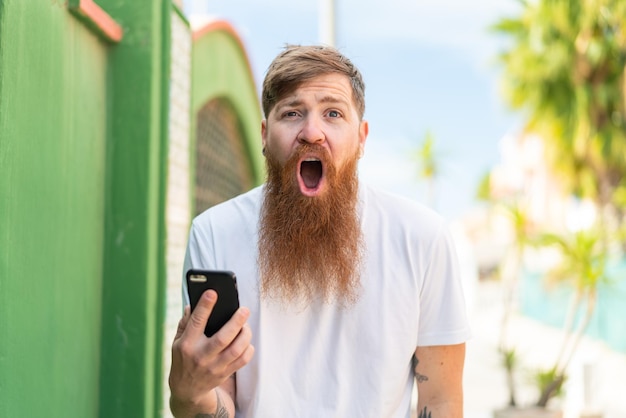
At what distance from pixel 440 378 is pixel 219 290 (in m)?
0.95

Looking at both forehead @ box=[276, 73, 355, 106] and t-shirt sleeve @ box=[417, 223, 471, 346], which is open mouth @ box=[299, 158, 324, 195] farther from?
t-shirt sleeve @ box=[417, 223, 471, 346]

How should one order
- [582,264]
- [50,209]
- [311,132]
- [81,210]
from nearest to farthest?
[311,132] → [50,209] → [81,210] → [582,264]

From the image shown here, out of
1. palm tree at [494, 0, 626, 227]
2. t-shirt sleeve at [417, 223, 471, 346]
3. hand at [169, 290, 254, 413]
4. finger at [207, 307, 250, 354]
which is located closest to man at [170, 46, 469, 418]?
t-shirt sleeve at [417, 223, 471, 346]

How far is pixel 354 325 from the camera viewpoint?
2545mm

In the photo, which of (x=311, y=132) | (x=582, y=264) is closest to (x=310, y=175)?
(x=311, y=132)

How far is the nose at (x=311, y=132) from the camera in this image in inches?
99.8

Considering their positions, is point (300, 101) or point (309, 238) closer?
point (300, 101)

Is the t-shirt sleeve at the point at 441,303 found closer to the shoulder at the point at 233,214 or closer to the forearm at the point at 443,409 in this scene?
the forearm at the point at 443,409

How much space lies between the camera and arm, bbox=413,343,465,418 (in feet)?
8.59

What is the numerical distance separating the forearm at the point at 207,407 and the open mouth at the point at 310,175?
29.7 inches

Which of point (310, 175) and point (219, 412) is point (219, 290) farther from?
point (310, 175)

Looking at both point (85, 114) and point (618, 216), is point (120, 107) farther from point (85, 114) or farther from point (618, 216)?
point (618, 216)

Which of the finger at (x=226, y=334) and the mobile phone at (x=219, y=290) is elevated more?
the mobile phone at (x=219, y=290)

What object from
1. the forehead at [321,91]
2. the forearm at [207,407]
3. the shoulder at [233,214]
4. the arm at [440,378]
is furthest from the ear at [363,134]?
the forearm at [207,407]
